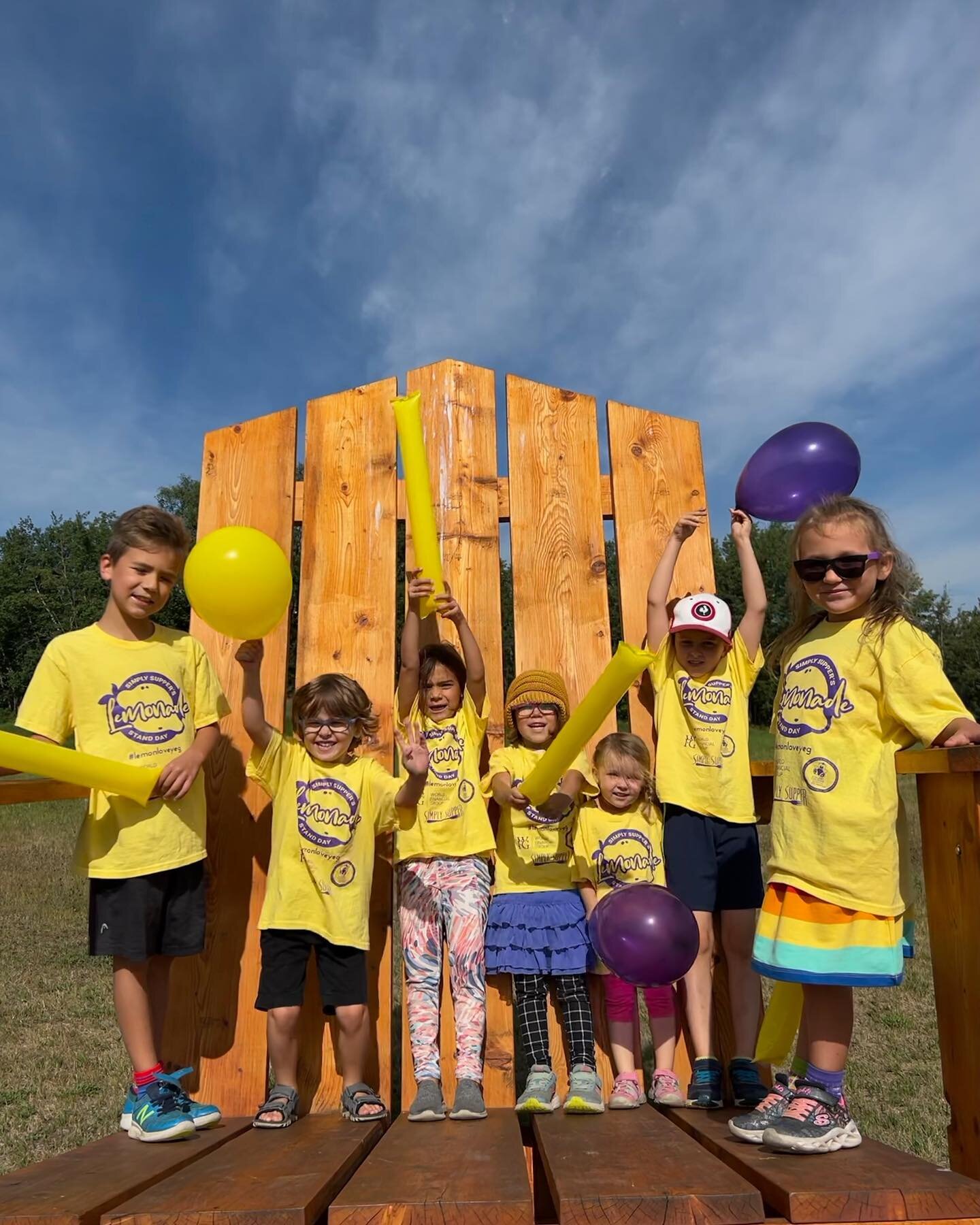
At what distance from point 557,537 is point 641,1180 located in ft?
7.41

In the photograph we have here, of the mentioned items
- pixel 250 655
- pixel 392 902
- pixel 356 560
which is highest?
pixel 356 560

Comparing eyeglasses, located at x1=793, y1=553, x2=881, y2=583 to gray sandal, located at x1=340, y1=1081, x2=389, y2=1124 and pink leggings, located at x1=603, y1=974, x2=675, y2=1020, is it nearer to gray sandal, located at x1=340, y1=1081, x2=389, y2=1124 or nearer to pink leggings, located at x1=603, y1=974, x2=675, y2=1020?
pink leggings, located at x1=603, y1=974, x2=675, y2=1020

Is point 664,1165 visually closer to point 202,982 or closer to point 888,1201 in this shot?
point 888,1201

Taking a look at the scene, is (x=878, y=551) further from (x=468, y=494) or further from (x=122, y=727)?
(x=122, y=727)

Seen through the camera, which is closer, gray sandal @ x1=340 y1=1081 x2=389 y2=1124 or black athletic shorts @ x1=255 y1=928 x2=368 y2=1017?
gray sandal @ x1=340 y1=1081 x2=389 y2=1124

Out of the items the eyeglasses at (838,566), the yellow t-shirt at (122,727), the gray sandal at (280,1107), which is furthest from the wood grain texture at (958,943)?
the yellow t-shirt at (122,727)

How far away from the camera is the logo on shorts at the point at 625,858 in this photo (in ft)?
9.67

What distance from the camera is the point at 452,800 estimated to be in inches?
121

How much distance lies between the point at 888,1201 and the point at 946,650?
4732cm

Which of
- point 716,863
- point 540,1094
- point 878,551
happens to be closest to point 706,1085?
point 540,1094

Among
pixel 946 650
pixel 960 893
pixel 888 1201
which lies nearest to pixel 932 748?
pixel 960 893

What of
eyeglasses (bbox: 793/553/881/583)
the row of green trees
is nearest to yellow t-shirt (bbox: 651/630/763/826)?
eyeglasses (bbox: 793/553/881/583)

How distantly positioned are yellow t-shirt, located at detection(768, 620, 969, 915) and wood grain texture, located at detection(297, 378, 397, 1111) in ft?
4.74

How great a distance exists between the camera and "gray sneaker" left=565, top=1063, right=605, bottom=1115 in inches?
96.6
